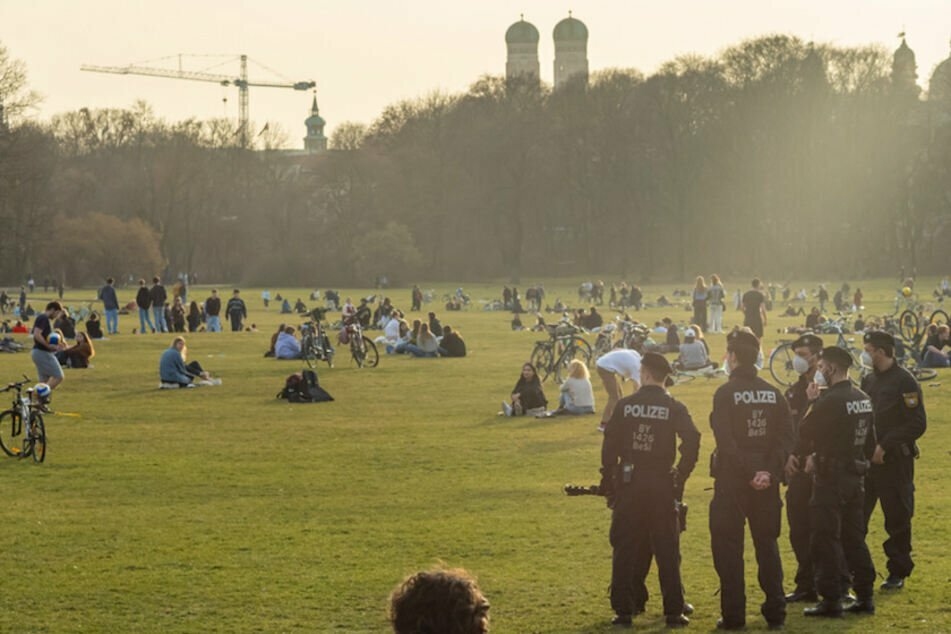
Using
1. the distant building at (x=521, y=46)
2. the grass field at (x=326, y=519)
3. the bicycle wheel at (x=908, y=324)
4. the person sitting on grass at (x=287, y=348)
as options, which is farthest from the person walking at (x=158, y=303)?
the distant building at (x=521, y=46)

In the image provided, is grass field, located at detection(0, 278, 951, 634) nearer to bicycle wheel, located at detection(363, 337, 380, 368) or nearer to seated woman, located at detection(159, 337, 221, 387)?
seated woman, located at detection(159, 337, 221, 387)

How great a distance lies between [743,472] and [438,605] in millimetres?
5568

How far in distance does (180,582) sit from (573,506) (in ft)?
14.9

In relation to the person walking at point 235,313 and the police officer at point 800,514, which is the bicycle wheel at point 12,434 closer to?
the police officer at point 800,514

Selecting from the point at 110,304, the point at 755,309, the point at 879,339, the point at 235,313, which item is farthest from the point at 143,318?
the point at 879,339

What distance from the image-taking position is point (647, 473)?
998 centimetres

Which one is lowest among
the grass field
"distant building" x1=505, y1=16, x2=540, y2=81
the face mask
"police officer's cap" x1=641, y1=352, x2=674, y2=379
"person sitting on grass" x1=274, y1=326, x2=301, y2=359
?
the grass field

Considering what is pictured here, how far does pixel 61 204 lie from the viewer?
101m

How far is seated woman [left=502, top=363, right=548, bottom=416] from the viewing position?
23.8 m

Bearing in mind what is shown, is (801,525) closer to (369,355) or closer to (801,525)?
(801,525)

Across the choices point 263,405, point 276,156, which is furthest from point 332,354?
point 276,156

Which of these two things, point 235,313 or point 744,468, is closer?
point 744,468

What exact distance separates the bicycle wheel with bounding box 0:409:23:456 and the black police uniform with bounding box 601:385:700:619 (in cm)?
1056

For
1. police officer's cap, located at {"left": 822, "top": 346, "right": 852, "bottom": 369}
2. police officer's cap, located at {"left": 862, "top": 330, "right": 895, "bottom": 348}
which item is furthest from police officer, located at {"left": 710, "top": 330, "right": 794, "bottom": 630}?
police officer's cap, located at {"left": 862, "top": 330, "right": 895, "bottom": 348}
